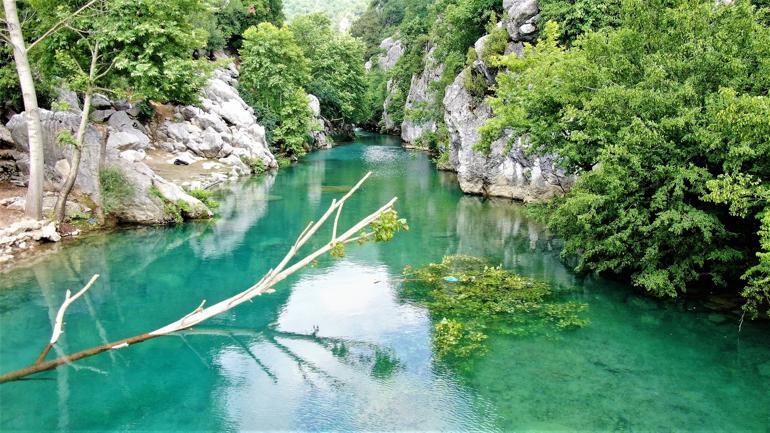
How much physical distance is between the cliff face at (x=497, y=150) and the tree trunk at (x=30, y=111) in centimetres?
1817

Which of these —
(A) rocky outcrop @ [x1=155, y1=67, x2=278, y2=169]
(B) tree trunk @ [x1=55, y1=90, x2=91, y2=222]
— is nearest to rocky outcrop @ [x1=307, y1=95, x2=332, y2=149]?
(A) rocky outcrop @ [x1=155, y1=67, x2=278, y2=169]

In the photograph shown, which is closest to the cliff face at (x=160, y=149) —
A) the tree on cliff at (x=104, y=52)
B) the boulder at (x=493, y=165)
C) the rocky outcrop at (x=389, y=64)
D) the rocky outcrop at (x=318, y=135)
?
the tree on cliff at (x=104, y=52)

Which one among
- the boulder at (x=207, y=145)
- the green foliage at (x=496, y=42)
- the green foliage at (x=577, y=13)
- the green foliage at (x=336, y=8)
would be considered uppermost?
the green foliage at (x=336, y=8)

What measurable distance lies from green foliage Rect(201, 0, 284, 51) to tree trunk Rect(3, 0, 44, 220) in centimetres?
3714

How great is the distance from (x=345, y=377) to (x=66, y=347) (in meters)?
6.21

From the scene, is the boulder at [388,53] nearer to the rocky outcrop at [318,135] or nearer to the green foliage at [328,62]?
the green foliage at [328,62]

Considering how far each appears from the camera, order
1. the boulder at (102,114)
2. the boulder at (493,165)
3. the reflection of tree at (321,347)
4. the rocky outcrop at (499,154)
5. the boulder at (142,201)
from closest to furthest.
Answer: the reflection of tree at (321,347), the boulder at (142,201), the boulder at (493,165), the rocky outcrop at (499,154), the boulder at (102,114)

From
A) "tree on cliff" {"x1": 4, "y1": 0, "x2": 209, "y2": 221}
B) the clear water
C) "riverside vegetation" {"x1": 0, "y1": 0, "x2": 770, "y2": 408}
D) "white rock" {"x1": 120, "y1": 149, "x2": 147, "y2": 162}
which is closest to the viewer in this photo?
the clear water

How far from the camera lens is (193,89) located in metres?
21.3

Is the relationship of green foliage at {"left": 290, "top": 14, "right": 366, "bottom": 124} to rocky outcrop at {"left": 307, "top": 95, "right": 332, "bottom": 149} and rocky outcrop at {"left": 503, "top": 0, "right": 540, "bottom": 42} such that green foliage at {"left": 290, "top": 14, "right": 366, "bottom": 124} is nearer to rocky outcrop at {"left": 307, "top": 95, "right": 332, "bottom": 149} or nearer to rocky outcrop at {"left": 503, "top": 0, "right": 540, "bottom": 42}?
rocky outcrop at {"left": 307, "top": 95, "right": 332, "bottom": 149}

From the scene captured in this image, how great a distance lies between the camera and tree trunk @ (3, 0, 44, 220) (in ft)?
55.8

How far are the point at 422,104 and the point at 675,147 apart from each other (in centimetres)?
3901

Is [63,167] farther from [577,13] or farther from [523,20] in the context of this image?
[577,13]

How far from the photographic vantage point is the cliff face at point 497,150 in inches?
1095
